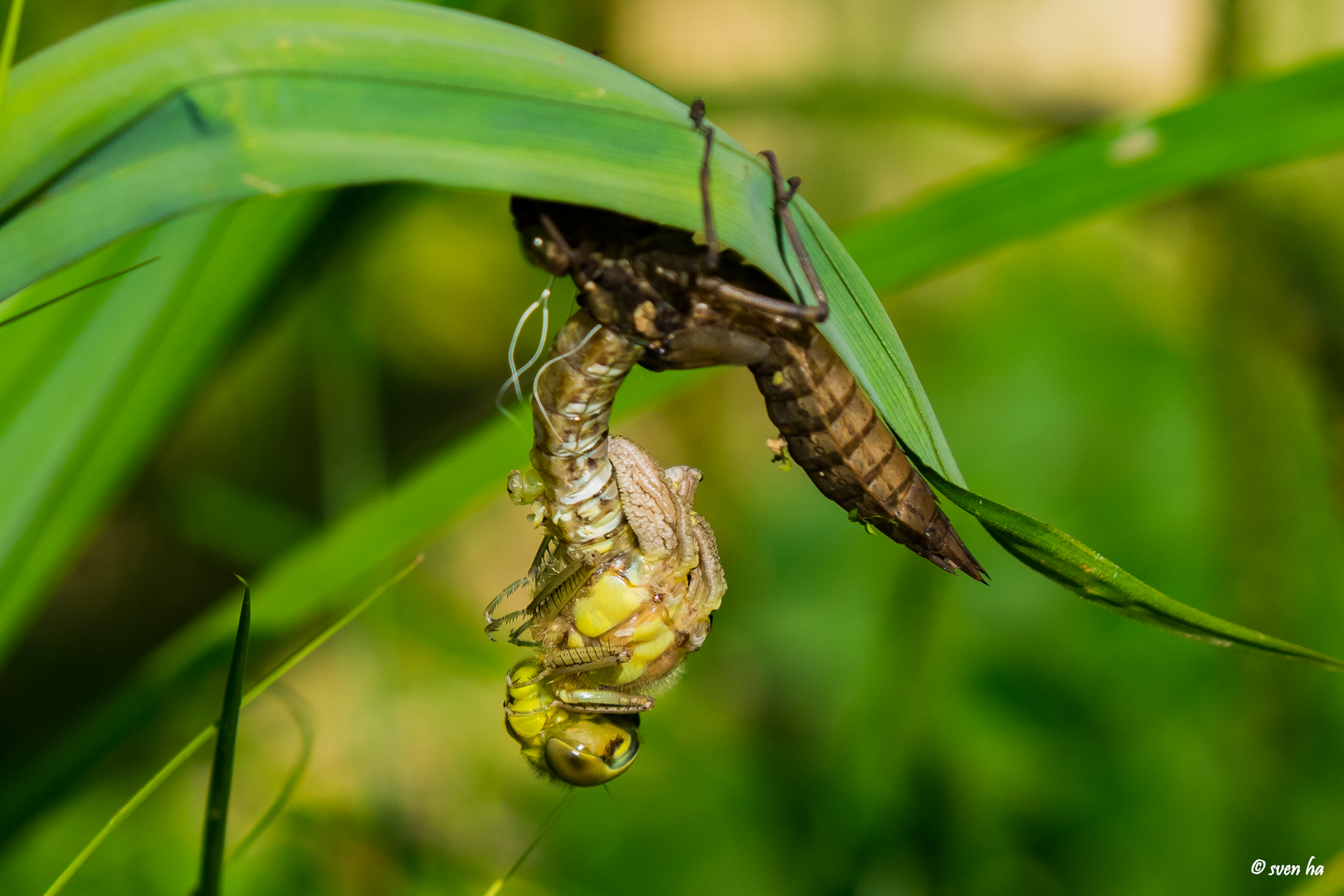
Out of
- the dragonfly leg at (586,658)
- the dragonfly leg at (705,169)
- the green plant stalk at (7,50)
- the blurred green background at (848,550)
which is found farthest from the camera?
the blurred green background at (848,550)

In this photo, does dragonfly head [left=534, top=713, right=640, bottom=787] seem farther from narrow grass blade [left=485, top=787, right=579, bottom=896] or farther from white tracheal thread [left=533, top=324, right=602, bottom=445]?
white tracheal thread [left=533, top=324, right=602, bottom=445]

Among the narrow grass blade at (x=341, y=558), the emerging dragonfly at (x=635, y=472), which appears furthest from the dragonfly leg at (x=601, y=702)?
the narrow grass blade at (x=341, y=558)

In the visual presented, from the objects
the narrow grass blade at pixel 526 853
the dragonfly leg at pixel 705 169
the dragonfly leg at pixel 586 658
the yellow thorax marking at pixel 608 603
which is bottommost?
the narrow grass blade at pixel 526 853

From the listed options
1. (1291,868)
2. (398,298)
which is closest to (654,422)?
(398,298)

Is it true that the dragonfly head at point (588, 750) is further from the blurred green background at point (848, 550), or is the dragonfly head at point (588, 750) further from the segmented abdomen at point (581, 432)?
the blurred green background at point (848, 550)

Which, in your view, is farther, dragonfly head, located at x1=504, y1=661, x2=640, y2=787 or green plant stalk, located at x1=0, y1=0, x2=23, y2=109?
dragonfly head, located at x1=504, y1=661, x2=640, y2=787

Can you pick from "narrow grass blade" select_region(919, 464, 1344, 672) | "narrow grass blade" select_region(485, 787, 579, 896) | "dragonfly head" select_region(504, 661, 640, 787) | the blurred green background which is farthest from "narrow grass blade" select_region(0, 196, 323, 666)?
"narrow grass blade" select_region(919, 464, 1344, 672)

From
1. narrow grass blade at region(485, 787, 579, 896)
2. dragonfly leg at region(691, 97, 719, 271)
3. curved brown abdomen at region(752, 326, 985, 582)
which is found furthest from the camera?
curved brown abdomen at region(752, 326, 985, 582)
